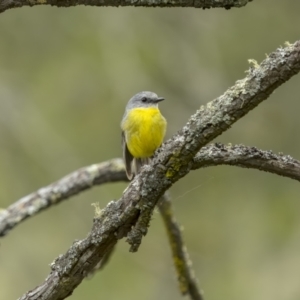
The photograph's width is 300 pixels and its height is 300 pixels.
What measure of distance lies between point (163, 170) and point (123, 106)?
5586 millimetres

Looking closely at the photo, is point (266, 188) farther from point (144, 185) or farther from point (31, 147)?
point (144, 185)

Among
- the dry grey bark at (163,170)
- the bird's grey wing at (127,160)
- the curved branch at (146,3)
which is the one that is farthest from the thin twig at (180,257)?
the curved branch at (146,3)

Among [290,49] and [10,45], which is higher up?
[10,45]

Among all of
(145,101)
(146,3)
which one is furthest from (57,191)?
(146,3)

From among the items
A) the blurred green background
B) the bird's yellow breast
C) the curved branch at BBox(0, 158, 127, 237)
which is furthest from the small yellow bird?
the blurred green background

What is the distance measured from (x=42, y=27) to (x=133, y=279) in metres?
3.76

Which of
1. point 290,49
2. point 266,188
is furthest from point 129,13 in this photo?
point 290,49

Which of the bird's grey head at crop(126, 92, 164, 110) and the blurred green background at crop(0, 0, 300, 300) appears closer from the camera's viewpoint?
the bird's grey head at crop(126, 92, 164, 110)

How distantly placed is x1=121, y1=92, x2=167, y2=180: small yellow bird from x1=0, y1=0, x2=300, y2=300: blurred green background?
2.16 metres

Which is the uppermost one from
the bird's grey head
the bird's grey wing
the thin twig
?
the bird's grey head

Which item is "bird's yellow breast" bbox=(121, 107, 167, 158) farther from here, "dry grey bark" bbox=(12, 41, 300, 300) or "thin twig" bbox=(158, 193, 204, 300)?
"dry grey bark" bbox=(12, 41, 300, 300)

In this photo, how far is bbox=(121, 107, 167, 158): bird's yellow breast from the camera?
435 centimetres

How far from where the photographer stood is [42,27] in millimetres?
7051

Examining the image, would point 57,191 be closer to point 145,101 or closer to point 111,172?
point 111,172
